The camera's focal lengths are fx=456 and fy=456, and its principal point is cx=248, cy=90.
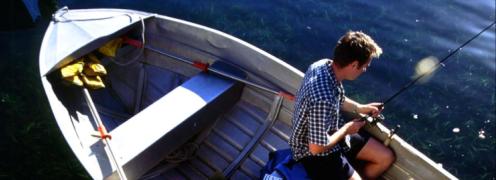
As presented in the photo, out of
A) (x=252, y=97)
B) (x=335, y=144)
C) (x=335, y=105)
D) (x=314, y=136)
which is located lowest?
(x=252, y=97)

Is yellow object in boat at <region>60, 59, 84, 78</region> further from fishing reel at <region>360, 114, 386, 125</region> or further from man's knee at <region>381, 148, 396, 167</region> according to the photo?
man's knee at <region>381, 148, 396, 167</region>

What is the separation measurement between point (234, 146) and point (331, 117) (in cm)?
202

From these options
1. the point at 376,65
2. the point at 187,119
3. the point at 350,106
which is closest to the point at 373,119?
the point at 350,106

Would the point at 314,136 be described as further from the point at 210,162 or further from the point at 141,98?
the point at 141,98

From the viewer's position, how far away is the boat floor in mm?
5680

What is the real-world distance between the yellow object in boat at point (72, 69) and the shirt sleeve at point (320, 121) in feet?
10.4

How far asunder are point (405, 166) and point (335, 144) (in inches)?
41.4

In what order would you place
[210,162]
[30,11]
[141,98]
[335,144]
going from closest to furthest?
1. [335,144]
2. [210,162]
3. [141,98]
4. [30,11]

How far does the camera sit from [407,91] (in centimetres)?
848

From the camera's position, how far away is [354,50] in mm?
4004

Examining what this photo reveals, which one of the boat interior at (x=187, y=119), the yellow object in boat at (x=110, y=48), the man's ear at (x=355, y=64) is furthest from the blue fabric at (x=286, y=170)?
the yellow object in boat at (x=110, y=48)

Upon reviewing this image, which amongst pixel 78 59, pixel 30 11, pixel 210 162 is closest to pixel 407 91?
pixel 210 162

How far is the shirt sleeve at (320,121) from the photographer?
3941 mm

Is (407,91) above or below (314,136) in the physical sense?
below
